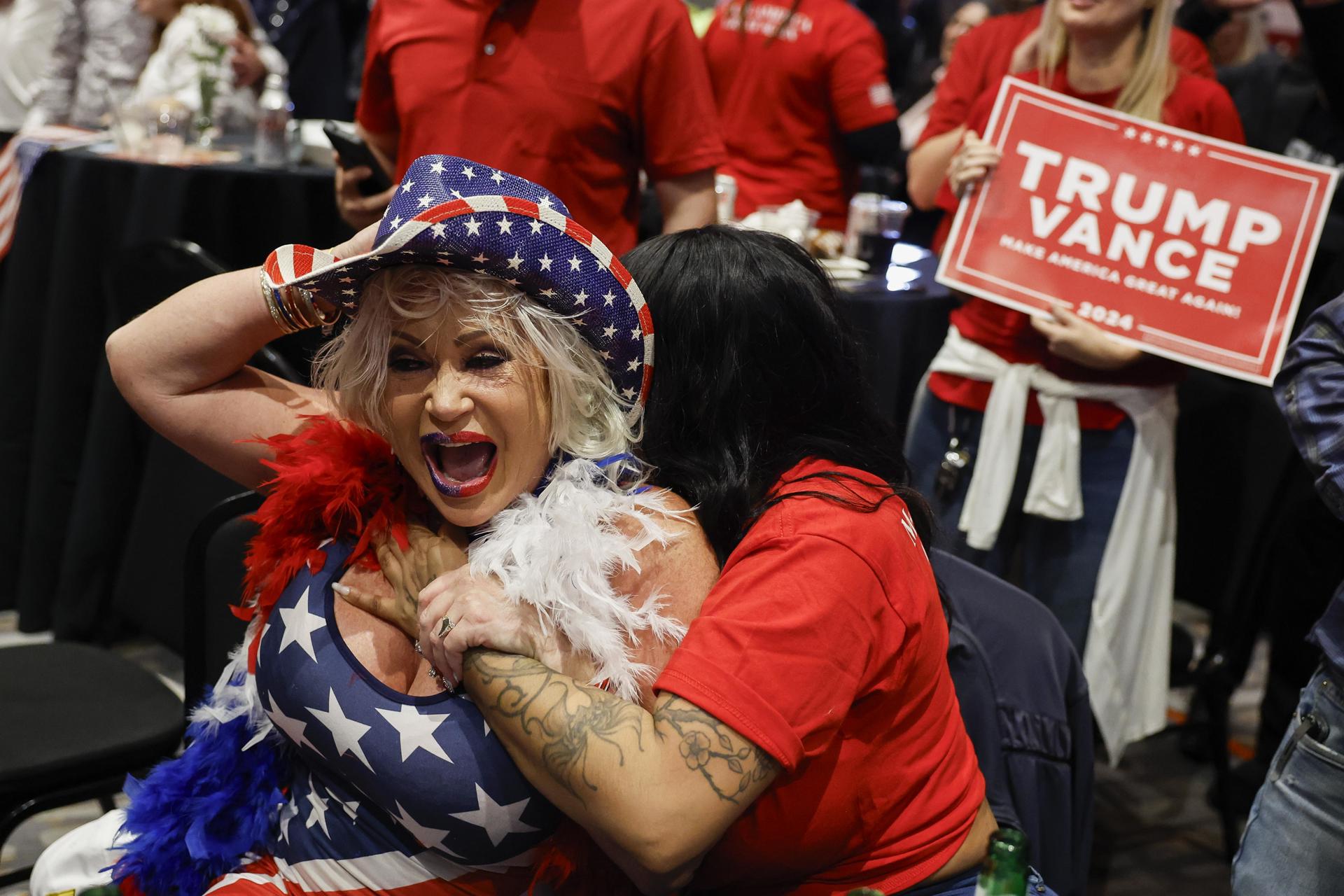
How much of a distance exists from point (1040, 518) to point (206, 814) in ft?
5.99

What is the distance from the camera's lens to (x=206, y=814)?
5.24 ft

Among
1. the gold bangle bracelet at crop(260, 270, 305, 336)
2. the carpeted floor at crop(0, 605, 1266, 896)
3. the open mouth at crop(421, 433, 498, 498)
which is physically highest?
the gold bangle bracelet at crop(260, 270, 305, 336)

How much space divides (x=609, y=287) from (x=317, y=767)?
0.69m

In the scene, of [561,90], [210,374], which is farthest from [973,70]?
[210,374]

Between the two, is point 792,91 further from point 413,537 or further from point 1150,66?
point 413,537

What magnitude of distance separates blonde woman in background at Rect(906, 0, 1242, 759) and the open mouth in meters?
1.43

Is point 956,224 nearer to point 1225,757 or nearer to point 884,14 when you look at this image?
point 1225,757

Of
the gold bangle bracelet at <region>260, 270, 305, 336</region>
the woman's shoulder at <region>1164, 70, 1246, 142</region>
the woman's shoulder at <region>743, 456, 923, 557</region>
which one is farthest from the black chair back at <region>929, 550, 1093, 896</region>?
the woman's shoulder at <region>1164, 70, 1246, 142</region>

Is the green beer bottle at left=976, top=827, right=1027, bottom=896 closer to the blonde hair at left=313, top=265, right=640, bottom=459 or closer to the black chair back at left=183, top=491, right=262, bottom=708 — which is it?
the blonde hair at left=313, top=265, right=640, bottom=459

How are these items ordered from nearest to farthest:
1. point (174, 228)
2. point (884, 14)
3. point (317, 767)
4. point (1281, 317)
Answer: point (317, 767)
point (1281, 317)
point (174, 228)
point (884, 14)

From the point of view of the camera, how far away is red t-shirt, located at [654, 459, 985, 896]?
128cm

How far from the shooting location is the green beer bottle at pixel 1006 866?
3.50 feet

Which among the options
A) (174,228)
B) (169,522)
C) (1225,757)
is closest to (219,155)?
(174,228)

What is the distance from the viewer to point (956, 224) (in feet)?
8.64
